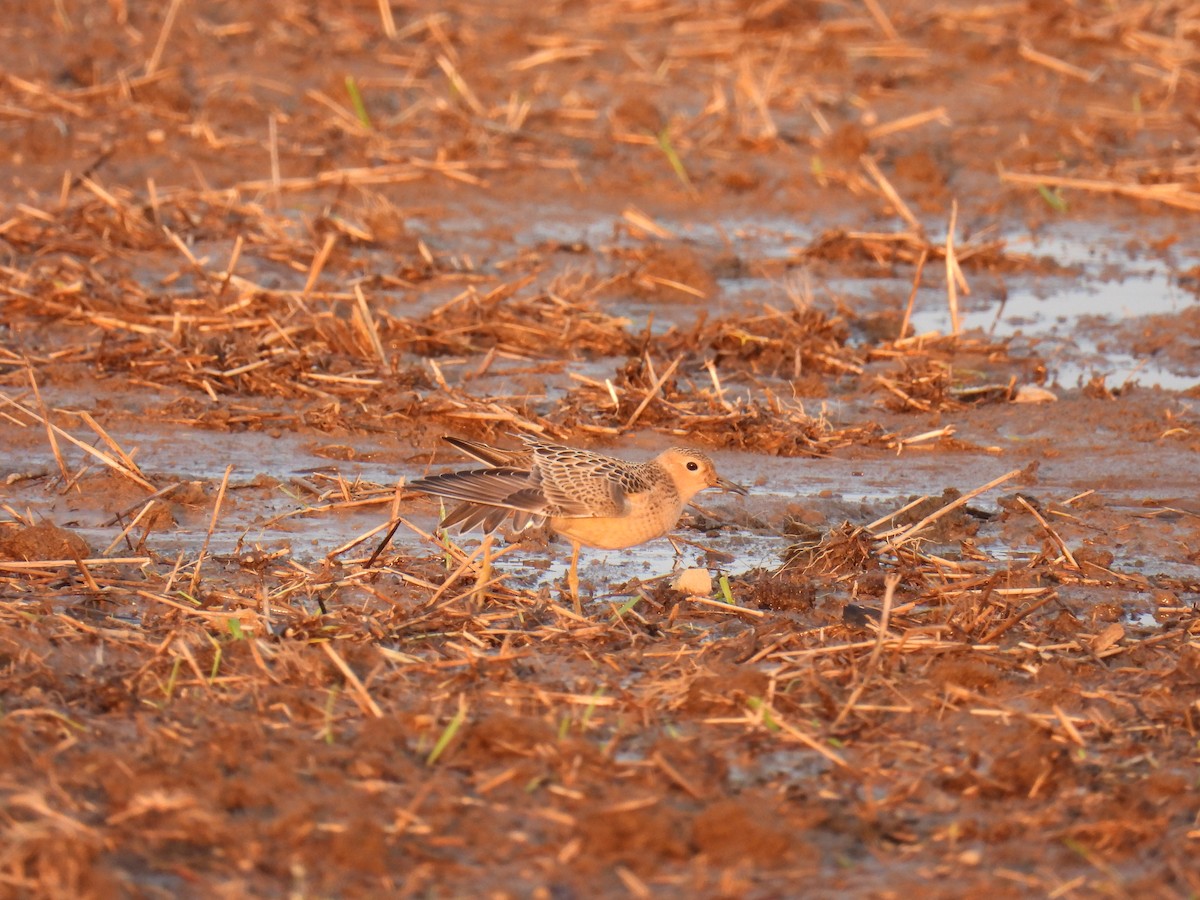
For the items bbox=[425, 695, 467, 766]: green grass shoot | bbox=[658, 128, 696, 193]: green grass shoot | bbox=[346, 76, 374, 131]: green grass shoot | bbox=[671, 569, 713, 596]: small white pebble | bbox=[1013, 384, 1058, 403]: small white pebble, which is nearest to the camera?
bbox=[425, 695, 467, 766]: green grass shoot

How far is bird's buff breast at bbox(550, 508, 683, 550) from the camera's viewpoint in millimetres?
6477

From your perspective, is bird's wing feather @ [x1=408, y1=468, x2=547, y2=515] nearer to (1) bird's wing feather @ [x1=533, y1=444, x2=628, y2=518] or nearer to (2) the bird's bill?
(1) bird's wing feather @ [x1=533, y1=444, x2=628, y2=518]

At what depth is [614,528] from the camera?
648 centimetres

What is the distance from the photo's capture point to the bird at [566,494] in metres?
6.40

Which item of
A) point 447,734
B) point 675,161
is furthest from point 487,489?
point 675,161

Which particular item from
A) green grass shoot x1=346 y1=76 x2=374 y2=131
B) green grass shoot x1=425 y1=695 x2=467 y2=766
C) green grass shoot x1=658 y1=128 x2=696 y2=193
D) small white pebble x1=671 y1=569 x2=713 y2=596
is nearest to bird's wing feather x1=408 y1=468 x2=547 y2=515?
small white pebble x1=671 y1=569 x2=713 y2=596

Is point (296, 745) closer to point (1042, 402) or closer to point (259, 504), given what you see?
point (259, 504)

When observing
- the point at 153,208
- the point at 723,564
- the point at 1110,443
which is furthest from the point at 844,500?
the point at 153,208

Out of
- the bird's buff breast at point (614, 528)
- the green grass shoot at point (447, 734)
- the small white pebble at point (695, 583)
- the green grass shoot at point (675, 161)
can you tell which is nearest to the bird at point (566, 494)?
the bird's buff breast at point (614, 528)

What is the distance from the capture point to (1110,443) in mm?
8820

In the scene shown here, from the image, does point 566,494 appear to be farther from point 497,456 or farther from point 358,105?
point 358,105

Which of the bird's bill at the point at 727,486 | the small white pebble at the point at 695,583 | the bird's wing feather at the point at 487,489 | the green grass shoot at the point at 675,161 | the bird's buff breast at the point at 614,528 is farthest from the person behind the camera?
the green grass shoot at the point at 675,161

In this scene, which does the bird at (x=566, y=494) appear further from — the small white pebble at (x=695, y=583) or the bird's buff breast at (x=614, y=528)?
the small white pebble at (x=695, y=583)

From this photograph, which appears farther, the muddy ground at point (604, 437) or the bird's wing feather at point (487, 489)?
the bird's wing feather at point (487, 489)
